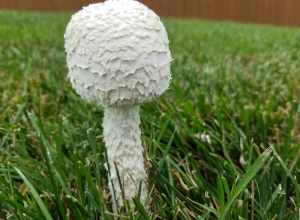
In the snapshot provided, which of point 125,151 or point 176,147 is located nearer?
point 125,151

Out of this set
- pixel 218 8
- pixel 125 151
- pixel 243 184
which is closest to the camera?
pixel 243 184

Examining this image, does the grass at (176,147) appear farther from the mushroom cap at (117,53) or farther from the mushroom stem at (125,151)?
the mushroom cap at (117,53)

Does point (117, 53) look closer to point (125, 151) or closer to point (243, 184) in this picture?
point (125, 151)

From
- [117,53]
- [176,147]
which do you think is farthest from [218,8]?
[117,53]

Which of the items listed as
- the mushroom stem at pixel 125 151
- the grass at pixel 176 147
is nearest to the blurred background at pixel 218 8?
the grass at pixel 176 147

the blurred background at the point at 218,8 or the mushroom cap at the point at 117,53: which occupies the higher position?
the mushroom cap at the point at 117,53

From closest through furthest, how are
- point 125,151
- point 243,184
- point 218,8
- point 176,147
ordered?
point 243,184, point 125,151, point 176,147, point 218,8

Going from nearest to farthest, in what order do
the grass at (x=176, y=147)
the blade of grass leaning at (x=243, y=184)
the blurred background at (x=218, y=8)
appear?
the blade of grass leaning at (x=243, y=184)
the grass at (x=176, y=147)
the blurred background at (x=218, y=8)

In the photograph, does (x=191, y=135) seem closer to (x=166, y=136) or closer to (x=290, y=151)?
(x=166, y=136)
